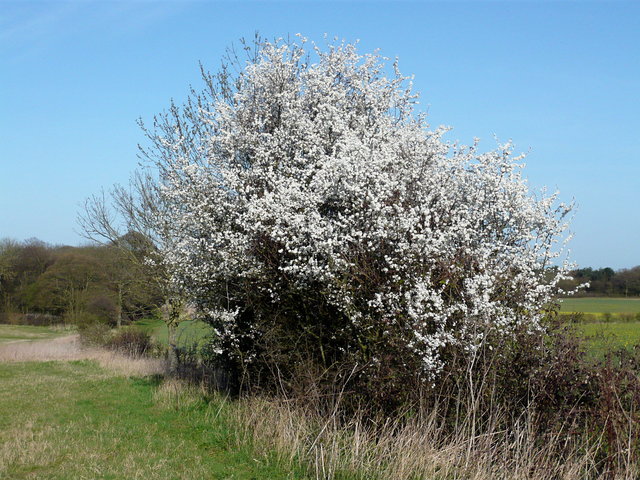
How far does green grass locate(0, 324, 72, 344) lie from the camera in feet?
136

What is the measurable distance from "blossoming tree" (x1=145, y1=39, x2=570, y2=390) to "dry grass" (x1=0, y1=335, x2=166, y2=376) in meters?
7.60

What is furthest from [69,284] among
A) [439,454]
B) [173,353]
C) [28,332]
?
[439,454]

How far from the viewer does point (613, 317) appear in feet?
115

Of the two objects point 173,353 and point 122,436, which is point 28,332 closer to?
point 173,353

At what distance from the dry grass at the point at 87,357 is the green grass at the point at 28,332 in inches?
474

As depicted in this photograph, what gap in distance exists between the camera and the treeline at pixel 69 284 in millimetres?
22422

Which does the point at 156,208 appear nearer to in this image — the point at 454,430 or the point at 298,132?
the point at 298,132

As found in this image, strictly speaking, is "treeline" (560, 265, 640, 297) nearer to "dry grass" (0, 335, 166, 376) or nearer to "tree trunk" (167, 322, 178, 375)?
"tree trunk" (167, 322, 178, 375)

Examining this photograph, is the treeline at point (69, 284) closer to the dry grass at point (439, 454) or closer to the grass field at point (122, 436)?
the grass field at point (122, 436)

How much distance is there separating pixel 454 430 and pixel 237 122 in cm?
799

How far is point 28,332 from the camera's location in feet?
147

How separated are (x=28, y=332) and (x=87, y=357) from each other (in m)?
23.3

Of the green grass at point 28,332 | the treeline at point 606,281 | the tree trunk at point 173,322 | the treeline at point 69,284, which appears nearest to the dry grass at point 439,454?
the treeline at point 606,281

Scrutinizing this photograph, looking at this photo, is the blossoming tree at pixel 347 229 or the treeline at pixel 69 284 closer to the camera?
the blossoming tree at pixel 347 229
